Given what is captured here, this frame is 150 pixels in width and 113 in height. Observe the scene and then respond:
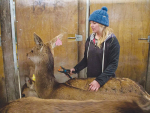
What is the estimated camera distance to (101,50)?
1716mm

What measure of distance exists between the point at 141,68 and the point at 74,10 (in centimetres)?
205

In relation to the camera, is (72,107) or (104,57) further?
(104,57)

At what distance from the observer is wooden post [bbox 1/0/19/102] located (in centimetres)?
231

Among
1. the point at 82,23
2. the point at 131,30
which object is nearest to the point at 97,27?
the point at 82,23

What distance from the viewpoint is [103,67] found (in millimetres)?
1780

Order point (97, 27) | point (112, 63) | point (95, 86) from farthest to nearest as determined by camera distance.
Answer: point (97, 27), point (112, 63), point (95, 86)

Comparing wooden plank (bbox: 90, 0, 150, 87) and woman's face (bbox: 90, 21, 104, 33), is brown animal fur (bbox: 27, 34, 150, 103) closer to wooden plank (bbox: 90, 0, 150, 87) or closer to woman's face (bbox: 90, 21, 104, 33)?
woman's face (bbox: 90, 21, 104, 33)

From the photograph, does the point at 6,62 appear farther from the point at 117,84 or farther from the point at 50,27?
the point at 117,84

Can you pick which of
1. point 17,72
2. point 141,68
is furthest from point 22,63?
point 141,68

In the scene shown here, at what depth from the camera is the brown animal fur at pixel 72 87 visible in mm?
1475

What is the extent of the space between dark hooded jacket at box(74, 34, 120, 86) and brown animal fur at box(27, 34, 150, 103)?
0.12 metres

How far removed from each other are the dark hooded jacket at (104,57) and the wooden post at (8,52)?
4.71ft

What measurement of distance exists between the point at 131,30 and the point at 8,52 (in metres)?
2.55

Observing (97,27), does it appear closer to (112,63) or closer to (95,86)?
(112,63)
